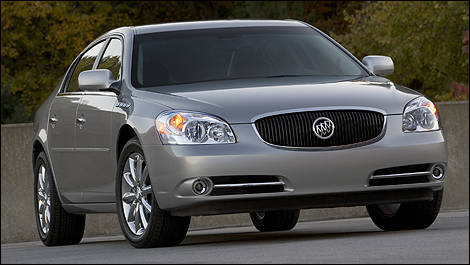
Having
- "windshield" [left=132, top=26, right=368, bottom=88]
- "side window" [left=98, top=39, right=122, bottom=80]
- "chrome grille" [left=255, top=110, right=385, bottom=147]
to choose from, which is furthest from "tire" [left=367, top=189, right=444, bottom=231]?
"side window" [left=98, top=39, right=122, bottom=80]

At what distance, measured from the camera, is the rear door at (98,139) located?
1072 cm

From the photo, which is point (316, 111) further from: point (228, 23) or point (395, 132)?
point (228, 23)

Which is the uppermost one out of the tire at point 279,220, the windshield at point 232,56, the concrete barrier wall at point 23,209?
the windshield at point 232,56

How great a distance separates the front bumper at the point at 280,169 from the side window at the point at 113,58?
160 centimetres

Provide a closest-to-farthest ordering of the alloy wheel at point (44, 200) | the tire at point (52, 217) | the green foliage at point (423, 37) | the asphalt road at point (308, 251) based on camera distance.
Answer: the asphalt road at point (308, 251) < the tire at point (52, 217) < the alloy wheel at point (44, 200) < the green foliage at point (423, 37)

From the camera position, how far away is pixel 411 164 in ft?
32.3

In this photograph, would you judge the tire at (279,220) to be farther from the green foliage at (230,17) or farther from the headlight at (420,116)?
the green foliage at (230,17)

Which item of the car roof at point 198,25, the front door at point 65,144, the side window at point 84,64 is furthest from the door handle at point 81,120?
the car roof at point 198,25

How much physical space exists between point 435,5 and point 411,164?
907 inches

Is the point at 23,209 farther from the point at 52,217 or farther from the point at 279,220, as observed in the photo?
the point at 279,220

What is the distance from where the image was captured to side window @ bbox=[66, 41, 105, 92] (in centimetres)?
1224

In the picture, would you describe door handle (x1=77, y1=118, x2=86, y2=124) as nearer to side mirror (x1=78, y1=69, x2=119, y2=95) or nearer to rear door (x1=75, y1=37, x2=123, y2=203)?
rear door (x1=75, y1=37, x2=123, y2=203)

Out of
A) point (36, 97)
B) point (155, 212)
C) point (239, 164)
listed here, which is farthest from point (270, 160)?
point (36, 97)

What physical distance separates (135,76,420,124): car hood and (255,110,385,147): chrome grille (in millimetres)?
47
